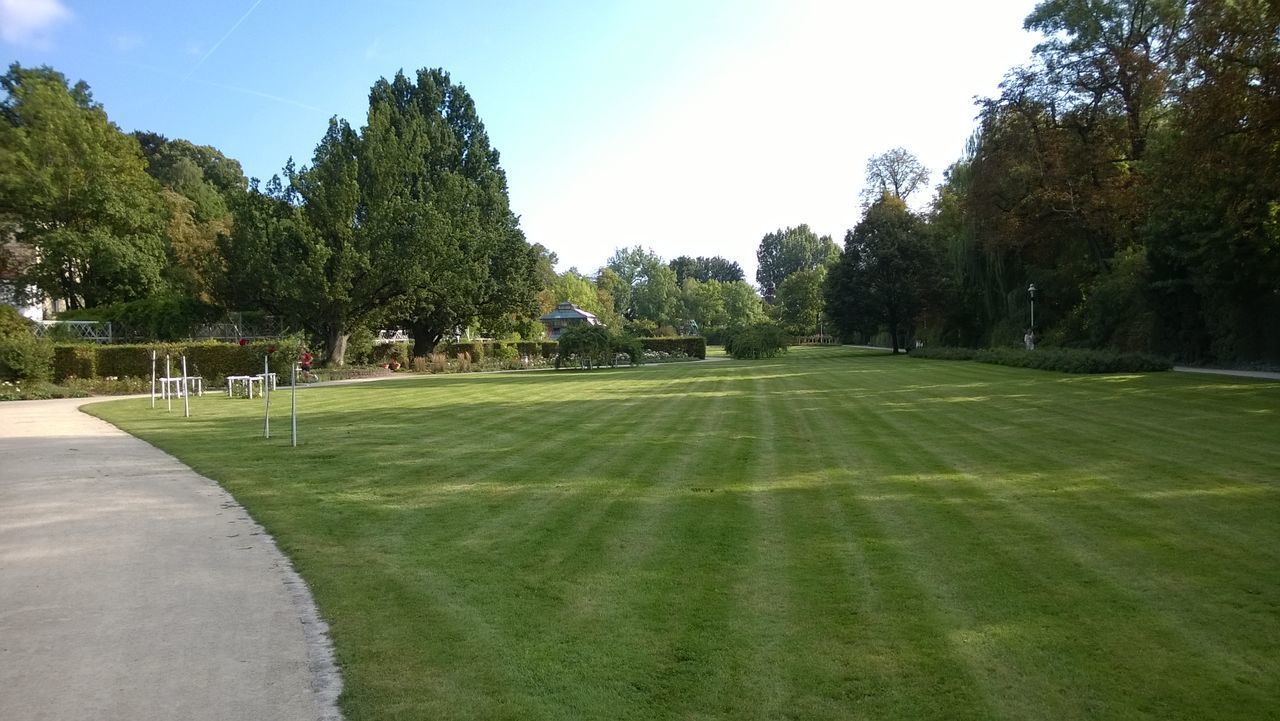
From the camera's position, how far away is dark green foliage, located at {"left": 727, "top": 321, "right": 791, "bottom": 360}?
158 feet

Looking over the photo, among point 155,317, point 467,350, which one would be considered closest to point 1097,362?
point 467,350

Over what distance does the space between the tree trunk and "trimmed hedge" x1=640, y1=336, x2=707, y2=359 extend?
935 inches

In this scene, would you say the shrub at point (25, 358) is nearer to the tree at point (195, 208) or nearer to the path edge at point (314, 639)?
the tree at point (195, 208)

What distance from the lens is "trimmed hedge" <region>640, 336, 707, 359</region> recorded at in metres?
56.3

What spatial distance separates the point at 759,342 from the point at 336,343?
25199mm

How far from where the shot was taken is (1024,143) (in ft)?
109

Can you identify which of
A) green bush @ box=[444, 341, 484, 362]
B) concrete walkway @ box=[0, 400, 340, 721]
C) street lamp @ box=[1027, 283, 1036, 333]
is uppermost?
street lamp @ box=[1027, 283, 1036, 333]

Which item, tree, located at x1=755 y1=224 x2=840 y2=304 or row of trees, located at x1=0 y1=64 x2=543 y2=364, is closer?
row of trees, located at x1=0 y1=64 x2=543 y2=364

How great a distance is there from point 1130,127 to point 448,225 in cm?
3134

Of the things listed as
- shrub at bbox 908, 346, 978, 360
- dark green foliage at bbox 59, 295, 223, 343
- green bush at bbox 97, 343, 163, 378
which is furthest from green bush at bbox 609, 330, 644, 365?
green bush at bbox 97, 343, 163, 378

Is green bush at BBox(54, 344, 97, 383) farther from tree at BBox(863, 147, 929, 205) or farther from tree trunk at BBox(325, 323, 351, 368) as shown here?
tree at BBox(863, 147, 929, 205)

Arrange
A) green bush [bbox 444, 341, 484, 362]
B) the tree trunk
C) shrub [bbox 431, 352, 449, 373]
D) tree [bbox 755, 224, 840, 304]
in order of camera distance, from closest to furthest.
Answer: the tree trunk → shrub [bbox 431, 352, 449, 373] → green bush [bbox 444, 341, 484, 362] → tree [bbox 755, 224, 840, 304]

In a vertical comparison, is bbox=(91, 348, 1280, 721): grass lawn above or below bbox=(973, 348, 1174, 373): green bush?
below

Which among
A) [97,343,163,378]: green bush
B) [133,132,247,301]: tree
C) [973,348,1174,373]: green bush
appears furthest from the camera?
[133,132,247,301]: tree
